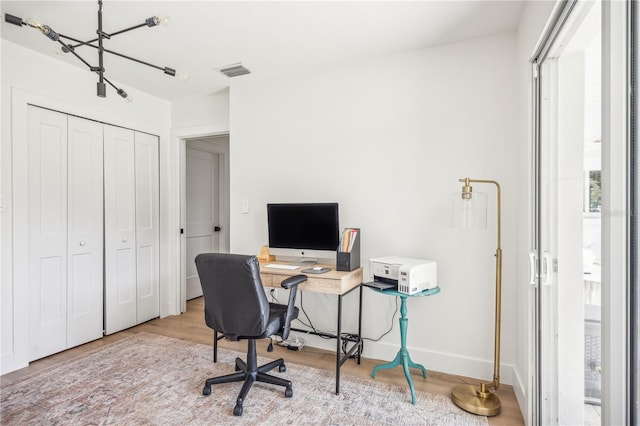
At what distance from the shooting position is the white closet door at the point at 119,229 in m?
3.34

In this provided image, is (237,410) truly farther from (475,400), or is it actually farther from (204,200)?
(204,200)

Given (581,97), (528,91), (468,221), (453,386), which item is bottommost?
(453,386)

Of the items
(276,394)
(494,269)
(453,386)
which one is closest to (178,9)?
(276,394)

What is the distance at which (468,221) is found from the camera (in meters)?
2.50

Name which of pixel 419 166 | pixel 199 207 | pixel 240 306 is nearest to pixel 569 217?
pixel 419 166

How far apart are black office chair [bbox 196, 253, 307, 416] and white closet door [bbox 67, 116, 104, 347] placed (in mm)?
1684

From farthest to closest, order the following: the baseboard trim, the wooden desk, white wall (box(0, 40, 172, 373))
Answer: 1. white wall (box(0, 40, 172, 373))
2. the baseboard trim
3. the wooden desk

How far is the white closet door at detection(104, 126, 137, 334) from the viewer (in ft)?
11.0

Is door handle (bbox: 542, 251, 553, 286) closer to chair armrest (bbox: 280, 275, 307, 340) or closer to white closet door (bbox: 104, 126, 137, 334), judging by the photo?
chair armrest (bbox: 280, 275, 307, 340)

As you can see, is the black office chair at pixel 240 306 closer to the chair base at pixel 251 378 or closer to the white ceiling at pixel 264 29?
the chair base at pixel 251 378

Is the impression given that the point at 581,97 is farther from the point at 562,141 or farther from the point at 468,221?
the point at 468,221

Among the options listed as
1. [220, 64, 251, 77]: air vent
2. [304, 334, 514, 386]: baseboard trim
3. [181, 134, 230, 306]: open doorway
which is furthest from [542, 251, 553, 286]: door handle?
[181, 134, 230, 306]: open doorway

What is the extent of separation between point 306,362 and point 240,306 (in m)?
1.01

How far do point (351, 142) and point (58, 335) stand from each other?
306cm
